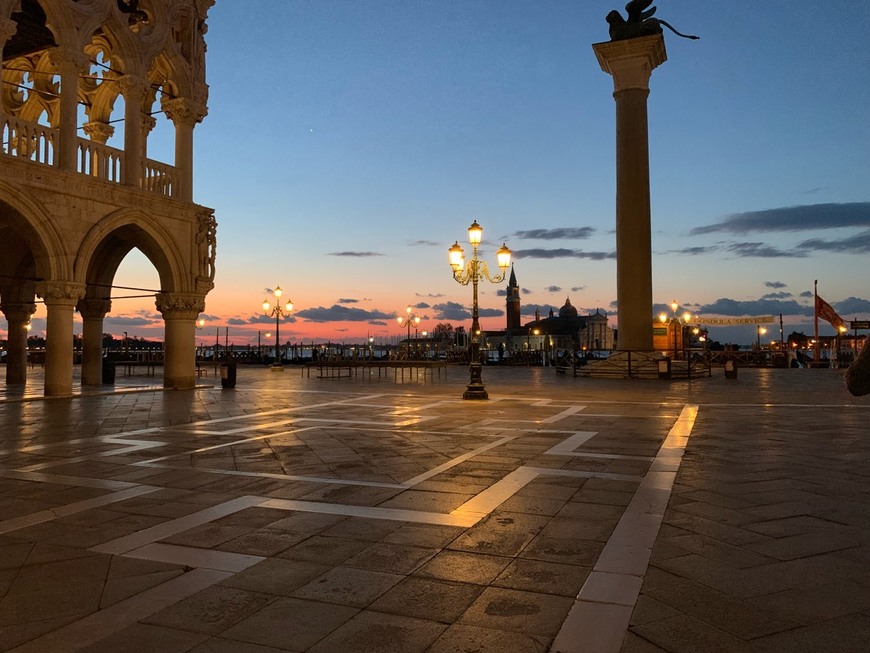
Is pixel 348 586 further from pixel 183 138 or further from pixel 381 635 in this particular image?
pixel 183 138

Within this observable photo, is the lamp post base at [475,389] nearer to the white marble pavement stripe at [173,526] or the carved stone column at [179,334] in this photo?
the carved stone column at [179,334]

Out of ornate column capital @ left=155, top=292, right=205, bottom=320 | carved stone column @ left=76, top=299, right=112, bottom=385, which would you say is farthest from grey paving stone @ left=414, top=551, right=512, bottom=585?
carved stone column @ left=76, top=299, right=112, bottom=385

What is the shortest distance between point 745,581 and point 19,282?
2176cm

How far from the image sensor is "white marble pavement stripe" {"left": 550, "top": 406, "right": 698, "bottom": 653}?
291cm

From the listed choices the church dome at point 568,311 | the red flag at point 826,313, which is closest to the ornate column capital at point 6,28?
the red flag at point 826,313

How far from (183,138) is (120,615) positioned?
18314 mm

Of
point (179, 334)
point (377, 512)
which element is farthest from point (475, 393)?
point (377, 512)

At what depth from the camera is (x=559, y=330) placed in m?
152

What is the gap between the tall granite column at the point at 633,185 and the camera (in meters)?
24.4

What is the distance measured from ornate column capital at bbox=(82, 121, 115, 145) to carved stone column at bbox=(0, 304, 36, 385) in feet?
18.1

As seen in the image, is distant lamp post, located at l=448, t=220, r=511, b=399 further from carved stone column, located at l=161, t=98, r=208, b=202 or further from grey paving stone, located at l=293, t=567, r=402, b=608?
grey paving stone, located at l=293, t=567, r=402, b=608

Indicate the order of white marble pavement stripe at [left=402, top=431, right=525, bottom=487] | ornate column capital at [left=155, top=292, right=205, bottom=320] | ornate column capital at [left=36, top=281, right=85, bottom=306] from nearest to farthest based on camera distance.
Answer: white marble pavement stripe at [left=402, top=431, right=525, bottom=487] → ornate column capital at [left=36, top=281, right=85, bottom=306] → ornate column capital at [left=155, top=292, right=205, bottom=320]

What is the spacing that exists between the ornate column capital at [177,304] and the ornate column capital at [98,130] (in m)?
5.61

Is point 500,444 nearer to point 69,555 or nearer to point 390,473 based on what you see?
point 390,473
